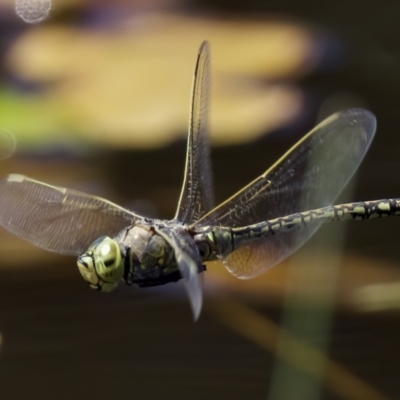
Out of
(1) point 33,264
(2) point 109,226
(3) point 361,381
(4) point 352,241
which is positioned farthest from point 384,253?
(2) point 109,226

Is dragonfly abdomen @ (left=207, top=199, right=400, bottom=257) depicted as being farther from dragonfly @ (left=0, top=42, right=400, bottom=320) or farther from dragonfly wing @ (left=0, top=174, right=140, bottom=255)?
dragonfly wing @ (left=0, top=174, right=140, bottom=255)

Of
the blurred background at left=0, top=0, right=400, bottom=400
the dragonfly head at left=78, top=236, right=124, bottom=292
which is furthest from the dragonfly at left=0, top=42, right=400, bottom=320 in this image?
the blurred background at left=0, top=0, right=400, bottom=400

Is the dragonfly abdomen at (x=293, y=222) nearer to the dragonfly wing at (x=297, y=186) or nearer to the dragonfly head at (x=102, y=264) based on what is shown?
the dragonfly wing at (x=297, y=186)

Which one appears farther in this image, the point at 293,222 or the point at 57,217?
the point at 293,222

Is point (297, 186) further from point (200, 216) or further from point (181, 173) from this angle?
point (181, 173)

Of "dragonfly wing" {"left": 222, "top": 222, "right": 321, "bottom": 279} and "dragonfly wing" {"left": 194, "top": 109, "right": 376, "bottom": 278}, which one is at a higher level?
"dragonfly wing" {"left": 194, "top": 109, "right": 376, "bottom": 278}

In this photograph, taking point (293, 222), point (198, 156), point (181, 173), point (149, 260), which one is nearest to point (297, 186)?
point (293, 222)
